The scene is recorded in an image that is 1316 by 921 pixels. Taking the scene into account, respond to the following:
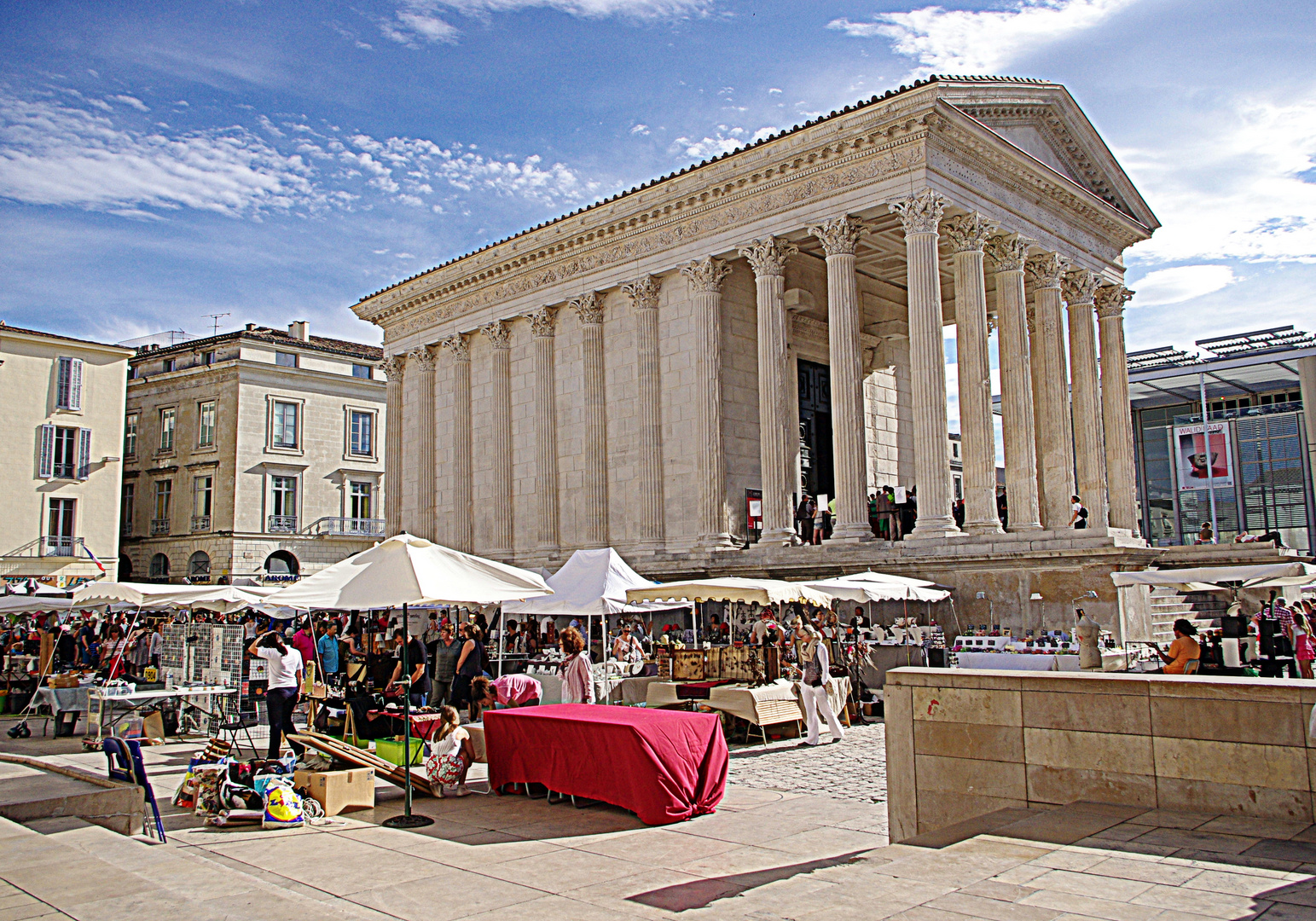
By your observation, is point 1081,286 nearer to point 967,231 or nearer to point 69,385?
point 967,231

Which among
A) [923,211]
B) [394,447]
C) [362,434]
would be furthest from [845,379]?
[362,434]

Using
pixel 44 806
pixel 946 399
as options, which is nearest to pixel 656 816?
pixel 44 806

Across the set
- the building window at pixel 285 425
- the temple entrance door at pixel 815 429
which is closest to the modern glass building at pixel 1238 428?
the temple entrance door at pixel 815 429

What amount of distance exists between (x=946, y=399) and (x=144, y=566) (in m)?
43.1

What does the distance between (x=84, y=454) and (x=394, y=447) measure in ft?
52.0

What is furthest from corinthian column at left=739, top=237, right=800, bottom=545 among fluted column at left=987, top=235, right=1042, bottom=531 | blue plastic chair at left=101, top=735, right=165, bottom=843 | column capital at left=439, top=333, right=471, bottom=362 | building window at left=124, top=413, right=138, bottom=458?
building window at left=124, top=413, right=138, bottom=458

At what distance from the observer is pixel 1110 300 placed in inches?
1212

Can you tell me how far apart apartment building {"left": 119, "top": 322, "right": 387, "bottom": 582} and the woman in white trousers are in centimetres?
3814

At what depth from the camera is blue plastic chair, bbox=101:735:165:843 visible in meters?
8.62

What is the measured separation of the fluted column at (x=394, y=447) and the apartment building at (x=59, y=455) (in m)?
14.2

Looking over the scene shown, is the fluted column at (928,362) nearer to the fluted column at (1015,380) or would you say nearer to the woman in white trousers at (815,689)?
the fluted column at (1015,380)

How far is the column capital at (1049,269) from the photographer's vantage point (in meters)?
28.0

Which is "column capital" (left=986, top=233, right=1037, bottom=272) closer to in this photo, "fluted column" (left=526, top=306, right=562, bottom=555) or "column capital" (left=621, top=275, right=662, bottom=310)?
"column capital" (left=621, top=275, right=662, bottom=310)

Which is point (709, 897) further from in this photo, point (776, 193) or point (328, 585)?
point (776, 193)
